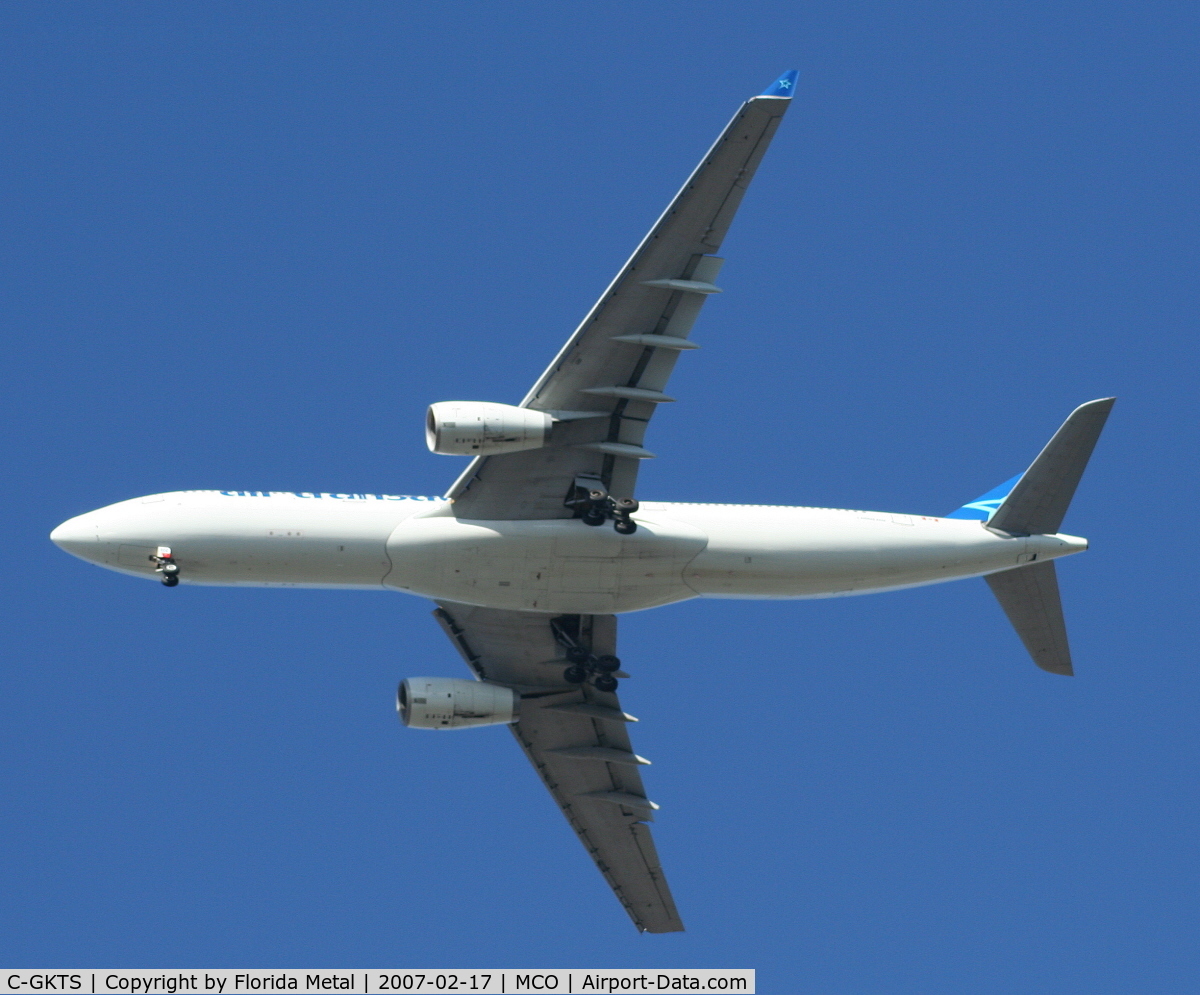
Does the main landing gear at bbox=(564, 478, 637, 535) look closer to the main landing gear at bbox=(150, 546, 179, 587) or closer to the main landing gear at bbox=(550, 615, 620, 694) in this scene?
the main landing gear at bbox=(550, 615, 620, 694)

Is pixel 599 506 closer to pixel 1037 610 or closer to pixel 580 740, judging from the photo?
pixel 580 740

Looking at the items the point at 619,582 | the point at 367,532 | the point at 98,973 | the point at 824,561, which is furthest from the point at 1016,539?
the point at 98,973

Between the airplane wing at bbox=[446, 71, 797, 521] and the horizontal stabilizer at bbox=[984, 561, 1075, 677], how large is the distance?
1218 cm

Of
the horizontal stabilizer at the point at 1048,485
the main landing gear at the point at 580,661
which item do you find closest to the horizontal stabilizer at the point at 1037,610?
the horizontal stabilizer at the point at 1048,485

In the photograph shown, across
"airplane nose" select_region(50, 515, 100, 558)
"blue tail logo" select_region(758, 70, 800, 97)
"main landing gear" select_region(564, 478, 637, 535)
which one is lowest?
"airplane nose" select_region(50, 515, 100, 558)

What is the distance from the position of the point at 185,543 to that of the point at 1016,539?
22.5m

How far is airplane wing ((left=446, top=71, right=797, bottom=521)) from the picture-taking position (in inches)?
1574

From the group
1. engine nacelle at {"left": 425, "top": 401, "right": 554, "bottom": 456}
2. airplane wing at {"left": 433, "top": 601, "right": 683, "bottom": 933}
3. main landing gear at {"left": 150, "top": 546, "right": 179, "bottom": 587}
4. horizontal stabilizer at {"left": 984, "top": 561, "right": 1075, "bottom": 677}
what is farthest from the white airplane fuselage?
airplane wing at {"left": 433, "top": 601, "right": 683, "bottom": 933}

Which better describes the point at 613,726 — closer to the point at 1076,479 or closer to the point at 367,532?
the point at 367,532

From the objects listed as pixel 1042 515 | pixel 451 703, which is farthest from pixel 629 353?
pixel 1042 515

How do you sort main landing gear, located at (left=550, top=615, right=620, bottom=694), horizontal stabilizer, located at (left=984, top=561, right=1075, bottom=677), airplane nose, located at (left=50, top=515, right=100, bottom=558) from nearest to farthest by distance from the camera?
airplane nose, located at (left=50, top=515, right=100, bottom=558), main landing gear, located at (left=550, top=615, right=620, bottom=694), horizontal stabilizer, located at (left=984, top=561, right=1075, bottom=677)

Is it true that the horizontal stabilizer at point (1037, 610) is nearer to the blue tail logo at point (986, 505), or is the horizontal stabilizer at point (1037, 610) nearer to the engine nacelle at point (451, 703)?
the blue tail logo at point (986, 505)

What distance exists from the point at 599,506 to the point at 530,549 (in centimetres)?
219

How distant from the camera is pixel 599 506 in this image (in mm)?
43812
